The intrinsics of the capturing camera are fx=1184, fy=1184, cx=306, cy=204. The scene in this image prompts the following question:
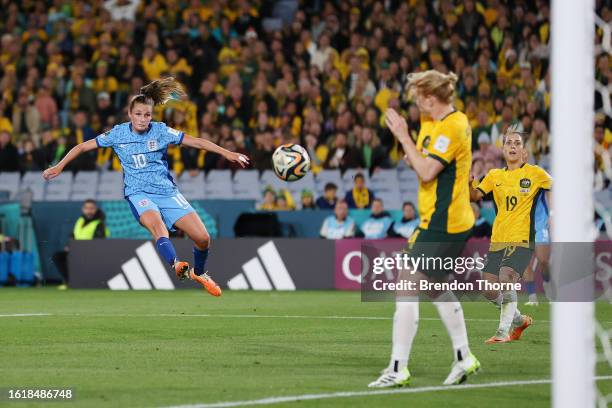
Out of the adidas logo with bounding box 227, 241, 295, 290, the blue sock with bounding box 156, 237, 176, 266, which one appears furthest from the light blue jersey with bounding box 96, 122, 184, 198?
the adidas logo with bounding box 227, 241, 295, 290

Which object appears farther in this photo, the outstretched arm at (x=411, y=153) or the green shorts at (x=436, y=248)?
the green shorts at (x=436, y=248)

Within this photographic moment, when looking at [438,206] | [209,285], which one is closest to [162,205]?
[209,285]

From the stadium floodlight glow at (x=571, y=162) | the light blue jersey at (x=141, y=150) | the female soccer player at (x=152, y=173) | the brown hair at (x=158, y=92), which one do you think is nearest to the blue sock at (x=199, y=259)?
the female soccer player at (x=152, y=173)

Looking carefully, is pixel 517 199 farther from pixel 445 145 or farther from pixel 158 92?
pixel 445 145

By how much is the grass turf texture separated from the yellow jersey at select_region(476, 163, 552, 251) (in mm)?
993

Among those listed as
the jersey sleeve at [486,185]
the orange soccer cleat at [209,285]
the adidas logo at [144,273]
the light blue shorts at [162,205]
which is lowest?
the adidas logo at [144,273]

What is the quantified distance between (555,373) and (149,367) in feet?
12.6

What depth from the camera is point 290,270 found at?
1919 cm

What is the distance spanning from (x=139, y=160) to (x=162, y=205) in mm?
563

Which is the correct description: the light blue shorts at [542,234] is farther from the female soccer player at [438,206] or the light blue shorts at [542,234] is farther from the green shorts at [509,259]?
the female soccer player at [438,206]

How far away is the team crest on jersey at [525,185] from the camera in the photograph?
11.9m

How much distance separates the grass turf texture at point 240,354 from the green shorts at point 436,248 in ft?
2.52

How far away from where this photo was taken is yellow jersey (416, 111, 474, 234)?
25.1 feet

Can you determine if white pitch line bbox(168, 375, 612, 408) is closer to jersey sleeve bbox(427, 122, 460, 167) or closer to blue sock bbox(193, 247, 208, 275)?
jersey sleeve bbox(427, 122, 460, 167)
